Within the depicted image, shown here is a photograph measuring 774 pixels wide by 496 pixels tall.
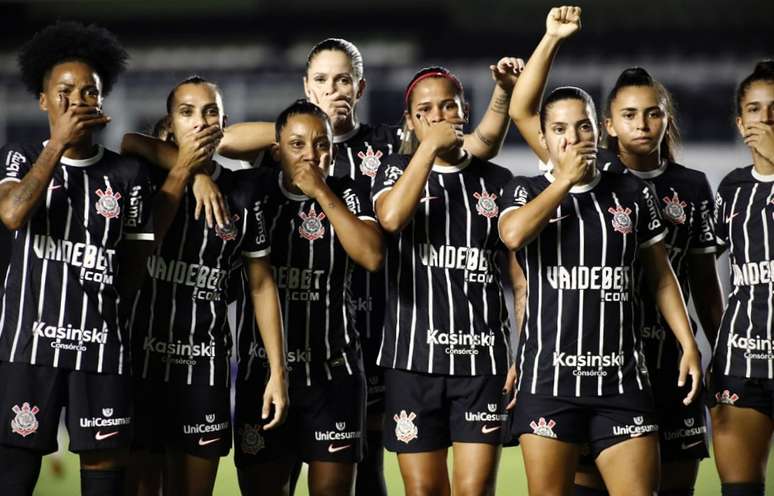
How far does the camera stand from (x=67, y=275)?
351 centimetres

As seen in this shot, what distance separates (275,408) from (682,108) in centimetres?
1084

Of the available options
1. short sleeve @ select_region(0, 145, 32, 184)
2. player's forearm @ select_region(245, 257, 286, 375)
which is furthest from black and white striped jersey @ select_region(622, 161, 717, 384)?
short sleeve @ select_region(0, 145, 32, 184)

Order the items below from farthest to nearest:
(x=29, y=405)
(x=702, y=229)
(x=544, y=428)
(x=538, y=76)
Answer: (x=702, y=229)
(x=538, y=76)
(x=544, y=428)
(x=29, y=405)

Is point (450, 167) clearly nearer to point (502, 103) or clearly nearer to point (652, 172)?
point (502, 103)

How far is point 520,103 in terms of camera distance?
3992 mm

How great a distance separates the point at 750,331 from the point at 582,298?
2.49 ft

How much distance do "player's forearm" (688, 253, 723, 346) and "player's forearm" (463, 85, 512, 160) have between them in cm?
82

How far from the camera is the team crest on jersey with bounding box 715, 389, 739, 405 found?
4039 millimetres

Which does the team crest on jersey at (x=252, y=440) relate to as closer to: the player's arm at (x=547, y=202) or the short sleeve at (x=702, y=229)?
the player's arm at (x=547, y=202)

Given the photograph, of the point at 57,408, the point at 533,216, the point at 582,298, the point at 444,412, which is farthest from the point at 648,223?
the point at 57,408

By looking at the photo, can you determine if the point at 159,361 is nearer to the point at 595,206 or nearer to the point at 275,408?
the point at 275,408

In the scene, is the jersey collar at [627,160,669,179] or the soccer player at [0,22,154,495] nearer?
the soccer player at [0,22,154,495]

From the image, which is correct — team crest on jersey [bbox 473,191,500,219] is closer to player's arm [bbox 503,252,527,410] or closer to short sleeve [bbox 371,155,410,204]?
player's arm [bbox 503,252,527,410]

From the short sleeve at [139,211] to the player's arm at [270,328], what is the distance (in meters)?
0.37
